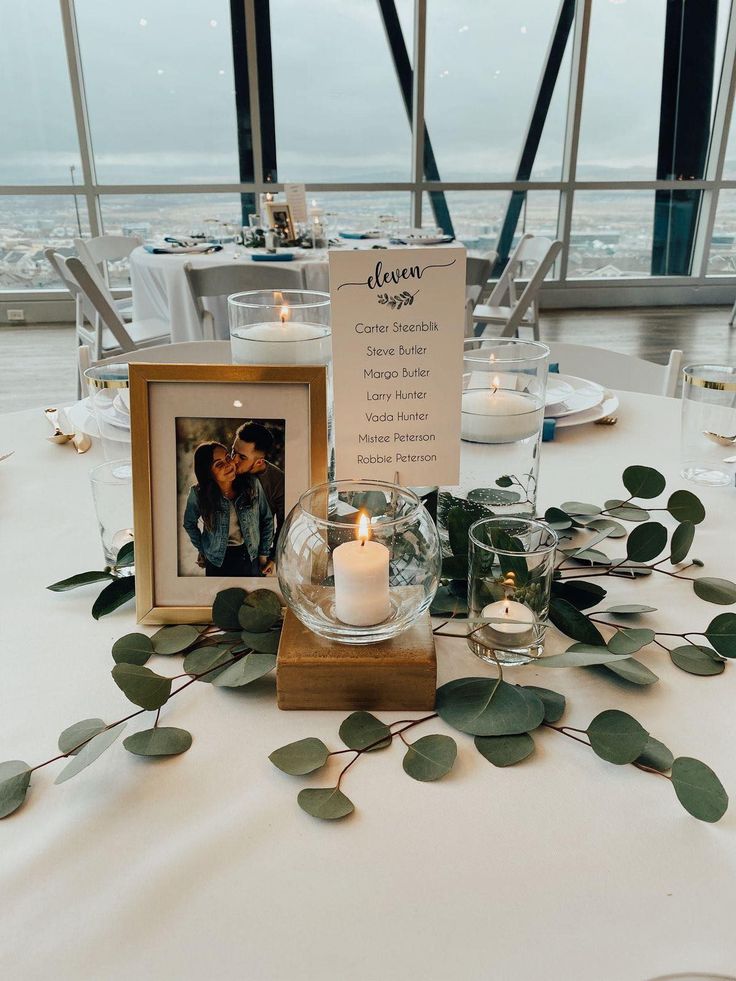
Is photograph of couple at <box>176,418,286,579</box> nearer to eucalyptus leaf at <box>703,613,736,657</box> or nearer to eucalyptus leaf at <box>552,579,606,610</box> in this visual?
eucalyptus leaf at <box>552,579,606,610</box>

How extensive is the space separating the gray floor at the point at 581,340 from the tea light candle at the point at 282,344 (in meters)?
3.36

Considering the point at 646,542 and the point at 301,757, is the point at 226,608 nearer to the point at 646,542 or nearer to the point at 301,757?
the point at 301,757

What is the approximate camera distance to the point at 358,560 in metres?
0.51

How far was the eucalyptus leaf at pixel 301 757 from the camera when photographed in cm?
47

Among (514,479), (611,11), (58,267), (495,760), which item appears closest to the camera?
(495,760)

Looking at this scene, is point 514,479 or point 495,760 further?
point 514,479

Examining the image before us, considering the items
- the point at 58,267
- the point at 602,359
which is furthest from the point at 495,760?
the point at 58,267

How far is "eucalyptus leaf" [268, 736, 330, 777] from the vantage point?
1.55 feet

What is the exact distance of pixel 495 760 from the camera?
485 millimetres

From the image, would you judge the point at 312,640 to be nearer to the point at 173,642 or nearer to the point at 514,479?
the point at 173,642

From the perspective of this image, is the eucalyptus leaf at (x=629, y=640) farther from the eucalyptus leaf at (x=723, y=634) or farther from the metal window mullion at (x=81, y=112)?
the metal window mullion at (x=81, y=112)

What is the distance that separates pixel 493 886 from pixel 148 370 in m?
0.45

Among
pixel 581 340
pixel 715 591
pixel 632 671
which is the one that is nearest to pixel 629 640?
pixel 632 671

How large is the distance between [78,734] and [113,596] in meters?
0.17
